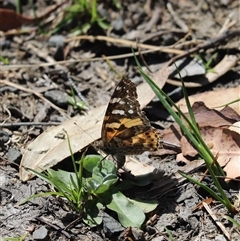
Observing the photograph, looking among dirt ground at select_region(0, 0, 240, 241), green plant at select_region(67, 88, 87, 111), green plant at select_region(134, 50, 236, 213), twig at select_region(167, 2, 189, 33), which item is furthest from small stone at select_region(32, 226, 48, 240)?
twig at select_region(167, 2, 189, 33)

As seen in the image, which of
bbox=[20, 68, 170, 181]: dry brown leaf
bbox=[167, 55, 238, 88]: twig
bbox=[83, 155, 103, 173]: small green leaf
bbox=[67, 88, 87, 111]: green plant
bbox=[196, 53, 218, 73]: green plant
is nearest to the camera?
bbox=[83, 155, 103, 173]: small green leaf

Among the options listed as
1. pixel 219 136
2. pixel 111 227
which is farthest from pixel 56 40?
pixel 111 227

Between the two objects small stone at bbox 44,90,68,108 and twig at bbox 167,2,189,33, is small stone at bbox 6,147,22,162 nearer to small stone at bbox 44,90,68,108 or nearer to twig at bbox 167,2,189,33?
small stone at bbox 44,90,68,108

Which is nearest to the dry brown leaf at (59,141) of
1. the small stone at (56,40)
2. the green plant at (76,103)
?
the green plant at (76,103)

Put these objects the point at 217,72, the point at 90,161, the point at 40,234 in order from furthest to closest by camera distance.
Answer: the point at 217,72 < the point at 90,161 < the point at 40,234

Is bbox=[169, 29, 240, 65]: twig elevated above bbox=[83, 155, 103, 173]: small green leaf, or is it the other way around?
bbox=[169, 29, 240, 65]: twig

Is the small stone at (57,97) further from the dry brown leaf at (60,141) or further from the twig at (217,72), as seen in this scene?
the twig at (217,72)

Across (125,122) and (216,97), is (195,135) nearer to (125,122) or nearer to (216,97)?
(125,122)
